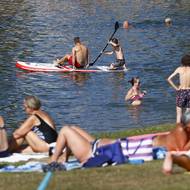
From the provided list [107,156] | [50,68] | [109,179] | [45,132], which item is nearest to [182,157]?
[109,179]

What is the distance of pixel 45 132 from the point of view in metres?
11.6

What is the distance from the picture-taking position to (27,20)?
44.2 m

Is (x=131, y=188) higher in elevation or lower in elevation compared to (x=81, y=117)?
higher

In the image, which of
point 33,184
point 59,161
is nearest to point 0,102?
point 59,161

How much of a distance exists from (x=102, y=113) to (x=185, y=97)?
428cm

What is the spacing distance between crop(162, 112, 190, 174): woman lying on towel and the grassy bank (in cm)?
12

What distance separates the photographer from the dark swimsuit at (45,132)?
11.5 metres

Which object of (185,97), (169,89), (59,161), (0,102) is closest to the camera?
(59,161)

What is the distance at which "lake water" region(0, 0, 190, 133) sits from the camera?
63.2ft

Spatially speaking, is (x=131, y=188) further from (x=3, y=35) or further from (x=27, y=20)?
(x=27, y=20)

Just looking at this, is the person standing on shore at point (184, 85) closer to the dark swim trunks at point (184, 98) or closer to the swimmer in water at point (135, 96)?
the dark swim trunks at point (184, 98)

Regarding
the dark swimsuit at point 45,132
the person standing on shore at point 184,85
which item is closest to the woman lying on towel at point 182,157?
the dark swimsuit at point 45,132

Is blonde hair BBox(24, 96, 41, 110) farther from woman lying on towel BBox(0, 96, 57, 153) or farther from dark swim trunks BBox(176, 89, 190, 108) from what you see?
dark swim trunks BBox(176, 89, 190, 108)

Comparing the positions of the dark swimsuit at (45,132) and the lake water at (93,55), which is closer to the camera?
the dark swimsuit at (45,132)
